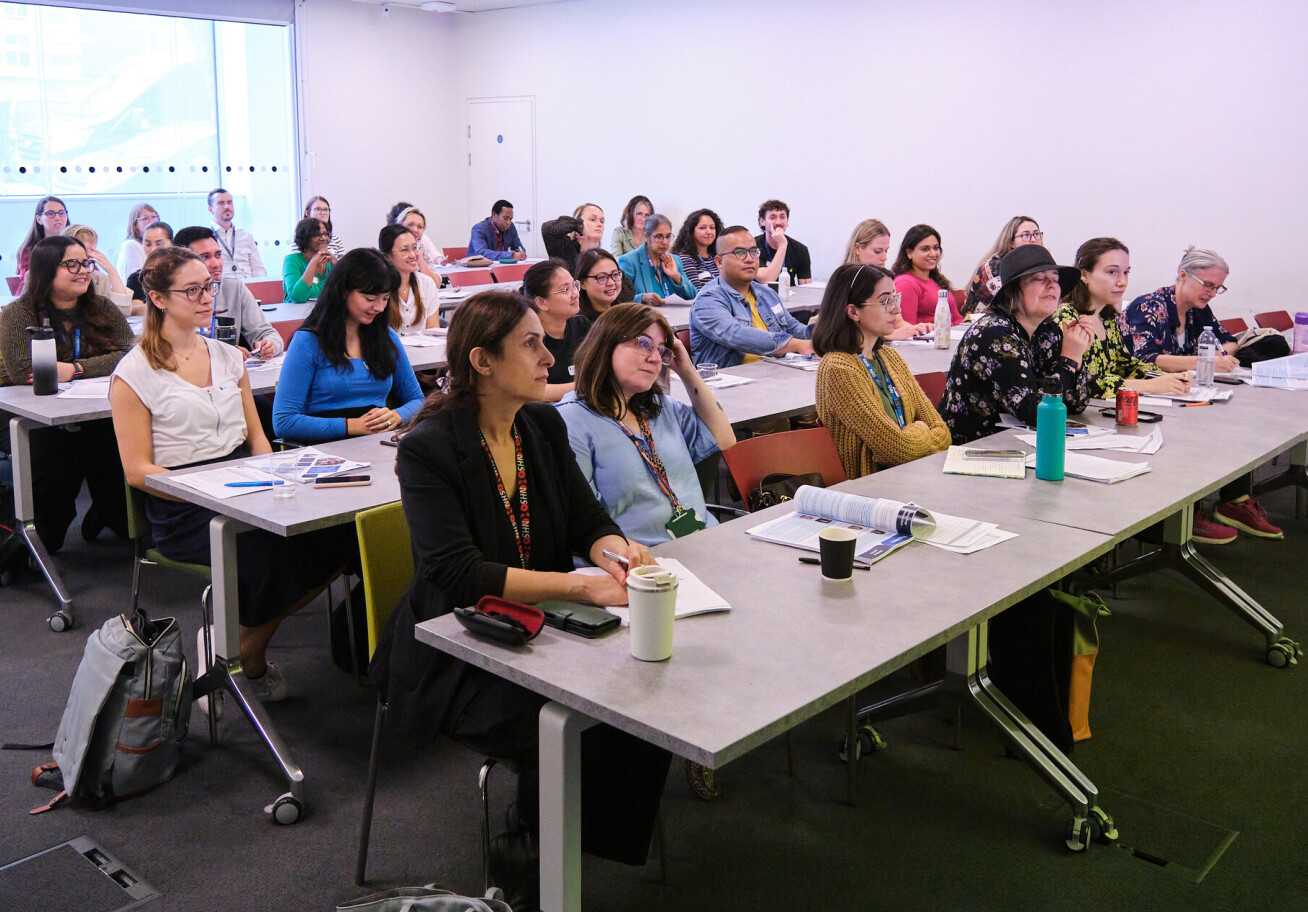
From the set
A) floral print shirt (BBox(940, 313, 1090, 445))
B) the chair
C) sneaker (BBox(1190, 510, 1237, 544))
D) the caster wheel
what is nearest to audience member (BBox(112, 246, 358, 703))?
the caster wheel

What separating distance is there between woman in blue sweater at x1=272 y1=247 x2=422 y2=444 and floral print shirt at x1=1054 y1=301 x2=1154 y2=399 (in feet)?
8.05

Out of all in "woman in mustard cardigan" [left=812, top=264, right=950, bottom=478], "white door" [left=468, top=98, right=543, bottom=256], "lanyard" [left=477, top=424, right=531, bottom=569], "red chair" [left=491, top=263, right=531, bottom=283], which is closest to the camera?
"lanyard" [left=477, top=424, right=531, bottom=569]

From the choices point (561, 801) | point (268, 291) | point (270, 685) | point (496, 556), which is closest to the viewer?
point (561, 801)

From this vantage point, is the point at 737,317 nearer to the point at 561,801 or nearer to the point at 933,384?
the point at 933,384

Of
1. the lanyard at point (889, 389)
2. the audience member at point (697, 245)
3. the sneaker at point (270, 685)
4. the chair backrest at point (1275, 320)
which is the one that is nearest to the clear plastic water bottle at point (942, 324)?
the lanyard at point (889, 389)

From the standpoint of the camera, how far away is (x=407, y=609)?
2.30m

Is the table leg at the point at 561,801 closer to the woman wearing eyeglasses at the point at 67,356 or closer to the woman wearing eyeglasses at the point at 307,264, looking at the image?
the woman wearing eyeglasses at the point at 67,356

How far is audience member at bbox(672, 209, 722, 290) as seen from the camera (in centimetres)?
792

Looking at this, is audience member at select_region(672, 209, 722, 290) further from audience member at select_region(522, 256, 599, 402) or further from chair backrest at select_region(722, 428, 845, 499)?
chair backrest at select_region(722, 428, 845, 499)

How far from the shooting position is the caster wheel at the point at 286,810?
2691mm

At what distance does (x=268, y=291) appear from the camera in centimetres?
702

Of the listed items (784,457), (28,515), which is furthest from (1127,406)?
(28,515)

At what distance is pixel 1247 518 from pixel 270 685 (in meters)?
4.19

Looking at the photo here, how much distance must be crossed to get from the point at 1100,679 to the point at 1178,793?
2.36 feet
